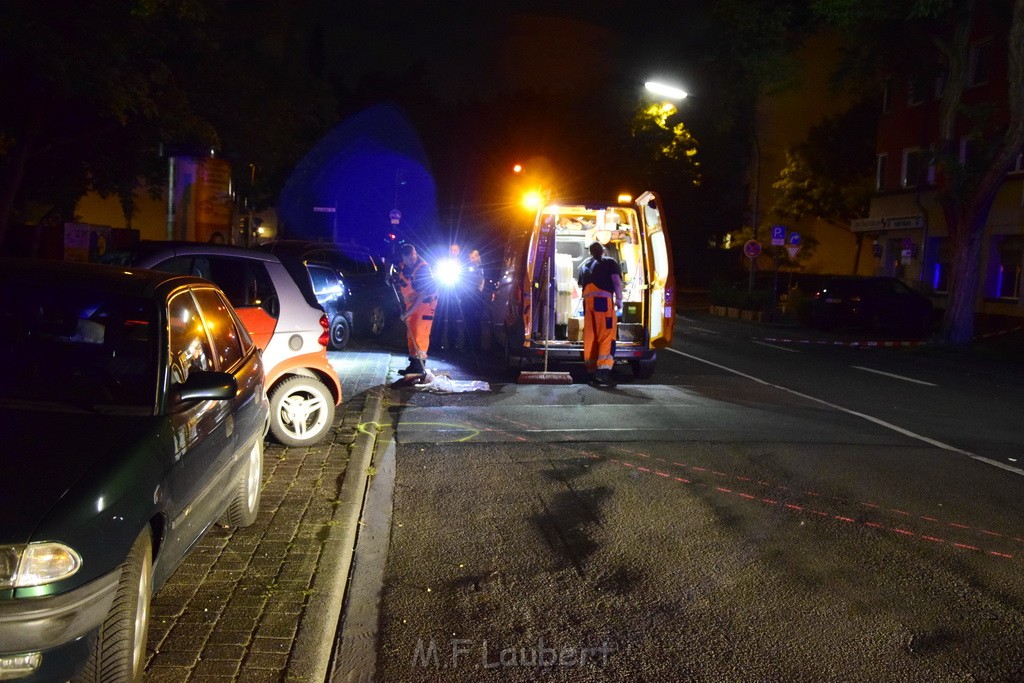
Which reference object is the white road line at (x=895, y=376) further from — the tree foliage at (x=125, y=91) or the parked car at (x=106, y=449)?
the parked car at (x=106, y=449)

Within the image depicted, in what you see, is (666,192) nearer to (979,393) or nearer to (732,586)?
(979,393)

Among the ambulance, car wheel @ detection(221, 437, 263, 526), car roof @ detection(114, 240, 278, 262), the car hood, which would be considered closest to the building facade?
the ambulance

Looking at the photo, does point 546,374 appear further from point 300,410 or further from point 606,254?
point 300,410

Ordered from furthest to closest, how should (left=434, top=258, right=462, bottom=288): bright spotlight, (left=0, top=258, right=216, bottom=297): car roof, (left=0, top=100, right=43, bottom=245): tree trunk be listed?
(left=434, top=258, right=462, bottom=288): bright spotlight
(left=0, top=100, right=43, bottom=245): tree trunk
(left=0, top=258, right=216, bottom=297): car roof

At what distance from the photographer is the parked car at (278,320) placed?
7.68 meters

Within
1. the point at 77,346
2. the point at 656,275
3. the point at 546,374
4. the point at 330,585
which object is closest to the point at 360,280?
the point at 546,374

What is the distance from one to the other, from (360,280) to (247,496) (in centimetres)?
1242

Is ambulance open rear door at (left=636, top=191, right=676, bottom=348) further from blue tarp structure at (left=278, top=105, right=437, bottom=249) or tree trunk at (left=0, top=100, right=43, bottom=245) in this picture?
blue tarp structure at (left=278, top=105, right=437, bottom=249)

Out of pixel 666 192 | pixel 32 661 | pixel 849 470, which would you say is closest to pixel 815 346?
pixel 849 470

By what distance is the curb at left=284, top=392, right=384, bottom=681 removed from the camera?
4.01 meters

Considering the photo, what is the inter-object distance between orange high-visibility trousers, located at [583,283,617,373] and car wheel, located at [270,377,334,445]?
491cm

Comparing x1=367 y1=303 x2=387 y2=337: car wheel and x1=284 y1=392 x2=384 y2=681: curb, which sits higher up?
x1=367 y1=303 x2=387 y2=337: car wheel

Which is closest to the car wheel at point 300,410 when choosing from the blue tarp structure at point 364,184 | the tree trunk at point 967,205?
the tree trunk at point 967,205
